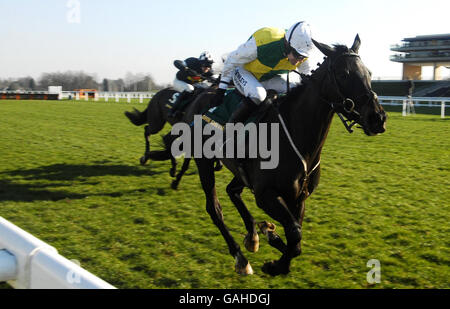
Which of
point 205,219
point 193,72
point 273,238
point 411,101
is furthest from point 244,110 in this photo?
point 411,101

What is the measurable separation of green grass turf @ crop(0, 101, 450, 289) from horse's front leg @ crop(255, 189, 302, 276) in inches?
5.2

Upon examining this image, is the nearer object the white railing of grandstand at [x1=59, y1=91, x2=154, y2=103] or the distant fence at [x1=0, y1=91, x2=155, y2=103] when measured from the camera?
the distant fence at [x1=0, y1=91, x2=155, y2=103]

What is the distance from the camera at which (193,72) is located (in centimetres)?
736

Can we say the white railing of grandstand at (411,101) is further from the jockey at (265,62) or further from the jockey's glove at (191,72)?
the jockey at (265,62)

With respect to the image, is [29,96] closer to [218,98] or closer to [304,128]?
[218,98]

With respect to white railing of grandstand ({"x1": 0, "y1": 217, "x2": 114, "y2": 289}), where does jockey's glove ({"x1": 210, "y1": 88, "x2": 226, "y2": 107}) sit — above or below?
above

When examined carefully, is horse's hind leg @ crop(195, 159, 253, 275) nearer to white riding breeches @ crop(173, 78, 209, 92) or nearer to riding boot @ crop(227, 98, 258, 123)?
riding boot @ crop(227, 98, 258, 123)

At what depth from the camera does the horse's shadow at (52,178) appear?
599 cm

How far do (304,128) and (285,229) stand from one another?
84 centimetres

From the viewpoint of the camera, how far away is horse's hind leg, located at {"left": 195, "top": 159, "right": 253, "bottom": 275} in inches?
139

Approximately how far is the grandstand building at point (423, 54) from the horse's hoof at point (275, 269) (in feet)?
198

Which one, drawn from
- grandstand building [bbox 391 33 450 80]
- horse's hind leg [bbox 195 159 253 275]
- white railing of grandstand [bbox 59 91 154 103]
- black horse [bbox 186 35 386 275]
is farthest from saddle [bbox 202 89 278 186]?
grandstand building [bbox 391 33 450 80]

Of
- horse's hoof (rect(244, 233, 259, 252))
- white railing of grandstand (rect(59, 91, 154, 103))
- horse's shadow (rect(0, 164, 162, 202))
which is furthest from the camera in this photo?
white railing of grandstand (rect(59, 91, 154, 103))

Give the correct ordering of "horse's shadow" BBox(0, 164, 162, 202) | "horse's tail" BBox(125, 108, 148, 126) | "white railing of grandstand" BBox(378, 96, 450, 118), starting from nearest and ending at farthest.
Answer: "horse's shadow" BBox(0, 164, 162, 202), "horse's tail" BBox(125, 108, 148, 126), "white railing of grandstand" BBox(378, 96, 450, 118)
